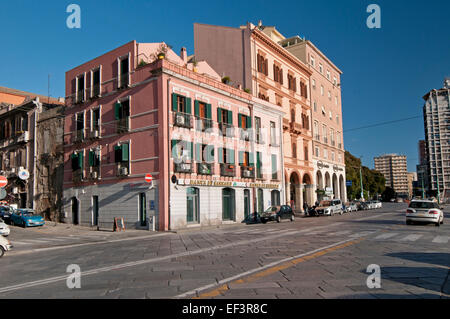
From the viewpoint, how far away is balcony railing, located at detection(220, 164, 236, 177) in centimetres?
2883

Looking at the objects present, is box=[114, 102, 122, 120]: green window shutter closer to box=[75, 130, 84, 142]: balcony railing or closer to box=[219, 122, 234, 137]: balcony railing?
box=[75, 130, 84, 142]: balcony railing

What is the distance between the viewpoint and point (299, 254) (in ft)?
33.6

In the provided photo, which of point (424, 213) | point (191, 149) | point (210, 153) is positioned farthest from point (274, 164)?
point (424, 213)

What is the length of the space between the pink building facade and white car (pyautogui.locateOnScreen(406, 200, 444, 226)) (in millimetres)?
13365

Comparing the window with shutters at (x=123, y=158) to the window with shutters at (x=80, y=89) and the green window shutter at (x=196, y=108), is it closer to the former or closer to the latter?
the green window shutter at (x=196, y=108)

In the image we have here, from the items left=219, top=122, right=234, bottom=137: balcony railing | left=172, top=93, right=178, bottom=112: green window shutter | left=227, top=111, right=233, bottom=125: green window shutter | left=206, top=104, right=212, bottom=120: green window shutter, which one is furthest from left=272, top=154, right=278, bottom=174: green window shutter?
left=172, top=93, right=178, bottom=112: green window shutter

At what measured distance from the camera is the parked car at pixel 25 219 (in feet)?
86.7

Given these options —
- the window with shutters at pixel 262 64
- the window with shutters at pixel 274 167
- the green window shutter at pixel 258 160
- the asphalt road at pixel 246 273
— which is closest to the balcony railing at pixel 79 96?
the green window shutter at pixel 258 160

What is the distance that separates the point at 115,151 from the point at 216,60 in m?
16.2

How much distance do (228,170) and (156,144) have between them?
7.16m

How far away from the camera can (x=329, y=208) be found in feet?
125

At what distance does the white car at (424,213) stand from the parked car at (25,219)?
2566 cm
